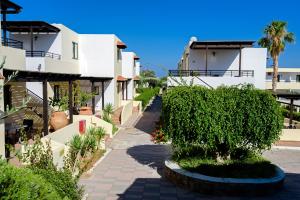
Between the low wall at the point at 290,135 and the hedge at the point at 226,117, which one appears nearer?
the hedge at the point at 226,117

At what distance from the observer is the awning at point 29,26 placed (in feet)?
68.1

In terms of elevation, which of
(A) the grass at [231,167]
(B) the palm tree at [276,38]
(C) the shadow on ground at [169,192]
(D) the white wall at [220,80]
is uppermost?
(B) the palm tree at [276,38]

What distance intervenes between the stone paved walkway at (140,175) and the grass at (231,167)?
90 cm

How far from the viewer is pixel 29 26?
21344 mm

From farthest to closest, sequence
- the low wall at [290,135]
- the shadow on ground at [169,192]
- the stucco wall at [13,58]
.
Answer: the low wall at [290,135], the stucco wall at [13,58], the shadow on ground at [169,192]

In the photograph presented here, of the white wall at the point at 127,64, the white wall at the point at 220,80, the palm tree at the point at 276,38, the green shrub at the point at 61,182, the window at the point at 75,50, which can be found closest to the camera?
the green shrub at the point at 61,182

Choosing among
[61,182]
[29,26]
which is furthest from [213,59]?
[61,182]

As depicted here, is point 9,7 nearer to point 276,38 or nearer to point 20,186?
point 20,186

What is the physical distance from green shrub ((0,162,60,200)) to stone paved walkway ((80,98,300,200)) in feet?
15.1

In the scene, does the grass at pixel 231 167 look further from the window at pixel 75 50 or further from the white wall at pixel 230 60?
the window at pixel 75 50

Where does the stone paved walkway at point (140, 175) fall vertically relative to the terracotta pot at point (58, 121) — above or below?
below

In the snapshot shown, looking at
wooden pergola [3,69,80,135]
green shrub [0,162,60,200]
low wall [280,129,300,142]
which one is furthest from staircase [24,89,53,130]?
low wall [280,129,300,142]

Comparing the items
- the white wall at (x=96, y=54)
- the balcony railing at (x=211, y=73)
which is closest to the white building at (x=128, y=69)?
the white wall at (x=96, y=54)

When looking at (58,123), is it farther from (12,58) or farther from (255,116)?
(255,116)
